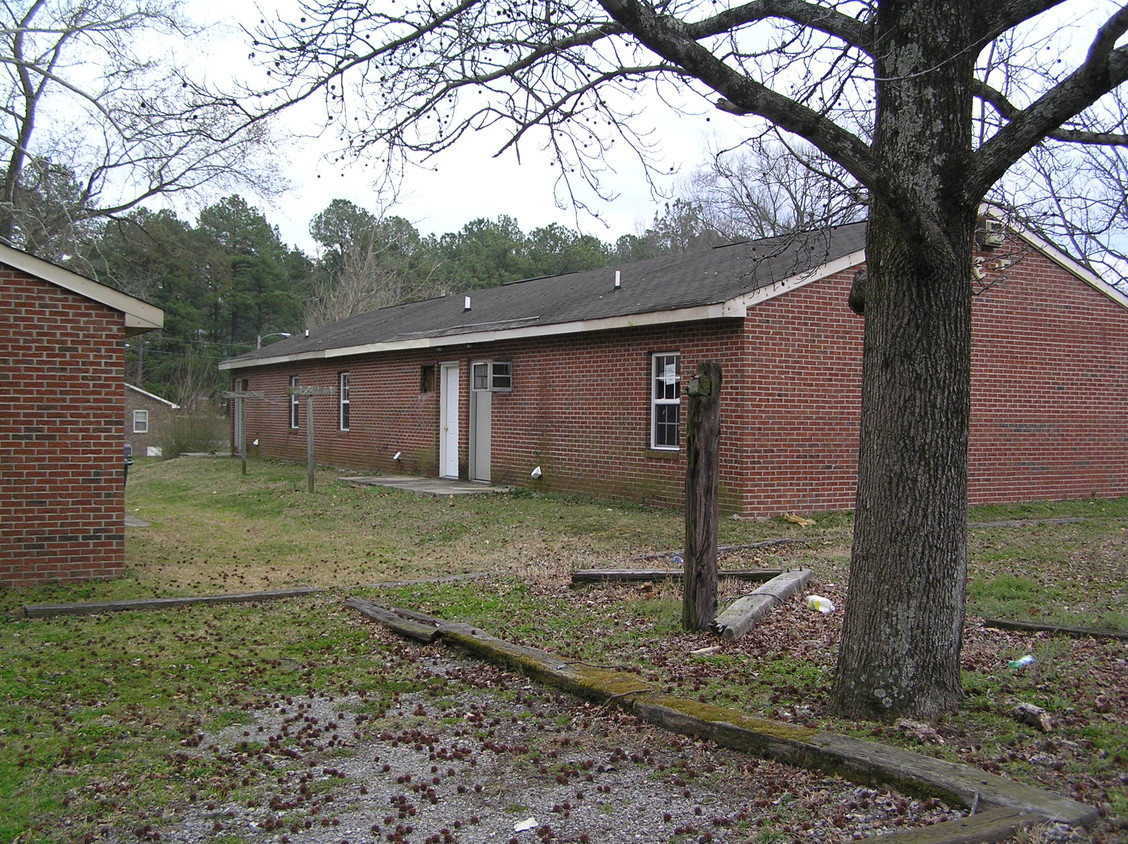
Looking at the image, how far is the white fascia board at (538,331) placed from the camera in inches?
504

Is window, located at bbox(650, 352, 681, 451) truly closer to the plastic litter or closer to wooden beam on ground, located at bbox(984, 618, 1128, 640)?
the plastic litter

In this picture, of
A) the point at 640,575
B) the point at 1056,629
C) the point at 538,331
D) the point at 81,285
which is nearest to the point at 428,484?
the point at 538,331

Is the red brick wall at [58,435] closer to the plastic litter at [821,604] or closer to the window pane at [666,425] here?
the plastic litter at [821,604]

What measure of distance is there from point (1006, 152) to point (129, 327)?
819 centimetres

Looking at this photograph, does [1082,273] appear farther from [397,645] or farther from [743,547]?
[397,645]

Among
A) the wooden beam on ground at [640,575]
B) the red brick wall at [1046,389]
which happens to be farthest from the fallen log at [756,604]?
the red brick wall at [1046,389]

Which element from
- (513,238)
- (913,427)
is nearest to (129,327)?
(913,427)

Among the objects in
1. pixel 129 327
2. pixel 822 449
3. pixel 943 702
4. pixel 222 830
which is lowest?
pixel 222 830

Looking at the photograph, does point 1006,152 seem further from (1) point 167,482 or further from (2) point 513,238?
(2) point 513,238

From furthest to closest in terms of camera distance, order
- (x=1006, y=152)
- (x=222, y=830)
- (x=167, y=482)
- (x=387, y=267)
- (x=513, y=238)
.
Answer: (x=513, y=238)
(x=387, y=267)
(x=167, y=482)
(x=1006, y=152)
(x=222, y=830)

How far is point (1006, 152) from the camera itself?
4.47 m

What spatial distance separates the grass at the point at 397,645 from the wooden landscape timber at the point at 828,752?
0.29 m

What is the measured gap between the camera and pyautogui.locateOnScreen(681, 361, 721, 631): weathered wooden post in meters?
6.66

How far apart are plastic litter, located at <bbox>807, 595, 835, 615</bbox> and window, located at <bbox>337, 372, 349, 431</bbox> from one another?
17981mm
